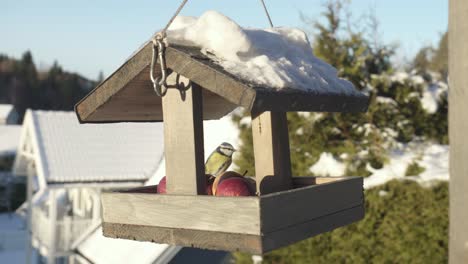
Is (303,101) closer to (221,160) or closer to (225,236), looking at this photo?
(225,236)

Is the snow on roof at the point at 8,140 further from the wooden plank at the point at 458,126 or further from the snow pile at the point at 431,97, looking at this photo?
the wooden plank at the point at 458,126

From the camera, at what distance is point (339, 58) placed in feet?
20.8

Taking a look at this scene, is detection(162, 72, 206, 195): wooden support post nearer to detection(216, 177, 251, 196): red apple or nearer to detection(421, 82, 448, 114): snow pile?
detection(216, 177, 251, 196): red apple

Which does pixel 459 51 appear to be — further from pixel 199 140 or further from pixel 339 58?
pixel 339 58

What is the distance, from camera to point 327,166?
6.14 m

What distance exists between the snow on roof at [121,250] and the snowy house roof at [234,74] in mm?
4444

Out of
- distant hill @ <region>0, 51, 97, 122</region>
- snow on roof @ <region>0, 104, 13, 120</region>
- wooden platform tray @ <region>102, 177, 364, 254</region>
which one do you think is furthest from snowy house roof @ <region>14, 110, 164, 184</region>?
distant hill @ <region>0, 51, 97, 122</region>

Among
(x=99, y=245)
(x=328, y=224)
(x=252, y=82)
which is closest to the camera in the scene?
(x=252, y=82)

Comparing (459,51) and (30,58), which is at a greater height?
(30,58)

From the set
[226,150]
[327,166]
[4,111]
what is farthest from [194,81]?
[4,111]

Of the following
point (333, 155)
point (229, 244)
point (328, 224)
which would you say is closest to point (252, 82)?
point (229, 244)

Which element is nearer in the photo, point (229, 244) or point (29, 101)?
point (229, 244)

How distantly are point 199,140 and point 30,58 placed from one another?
51475 millimetres

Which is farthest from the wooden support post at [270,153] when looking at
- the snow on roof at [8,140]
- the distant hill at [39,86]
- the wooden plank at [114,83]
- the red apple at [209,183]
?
the distant hill at [39,86]
